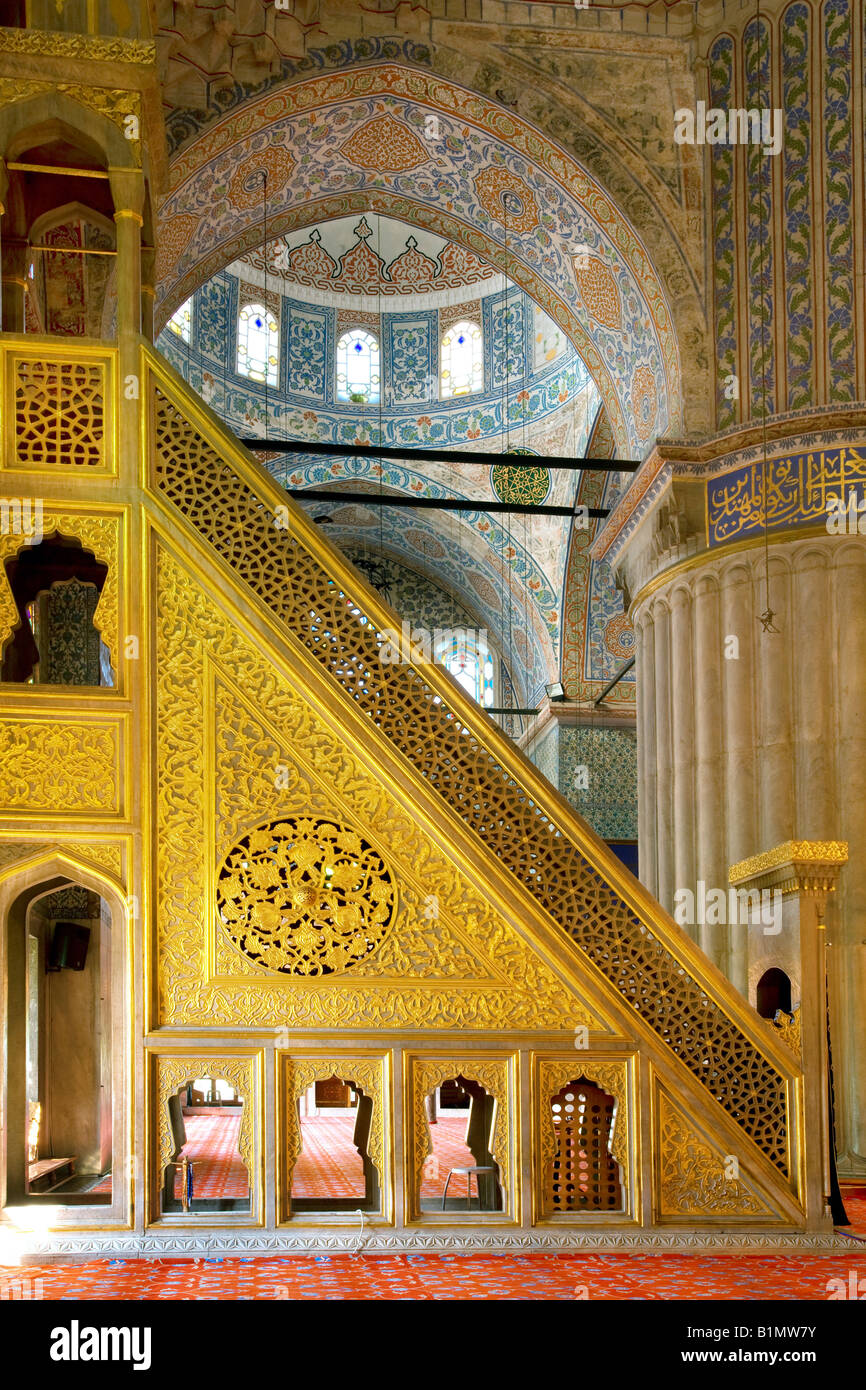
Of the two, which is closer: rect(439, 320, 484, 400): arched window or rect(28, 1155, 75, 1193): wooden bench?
rect(28, 1155, 75, 1193): wooden bench

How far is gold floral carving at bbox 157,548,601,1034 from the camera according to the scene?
5395 mm

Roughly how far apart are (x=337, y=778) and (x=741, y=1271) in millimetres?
2175

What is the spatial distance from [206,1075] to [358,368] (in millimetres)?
13347

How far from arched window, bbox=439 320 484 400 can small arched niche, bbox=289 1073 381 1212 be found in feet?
25.9

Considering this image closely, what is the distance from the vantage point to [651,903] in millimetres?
5551

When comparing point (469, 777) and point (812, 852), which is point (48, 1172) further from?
point (812, 852)

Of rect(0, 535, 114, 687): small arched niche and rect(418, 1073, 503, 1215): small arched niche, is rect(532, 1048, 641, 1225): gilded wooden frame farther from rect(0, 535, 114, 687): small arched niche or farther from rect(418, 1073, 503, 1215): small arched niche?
rect(0, 535, 114, 687): small arched niche

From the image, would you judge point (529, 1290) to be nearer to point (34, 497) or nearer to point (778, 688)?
point (34, 497)

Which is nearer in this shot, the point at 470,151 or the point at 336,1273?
the point at 336,1273

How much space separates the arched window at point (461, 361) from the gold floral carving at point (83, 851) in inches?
493

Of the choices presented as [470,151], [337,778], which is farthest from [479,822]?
[470,151]

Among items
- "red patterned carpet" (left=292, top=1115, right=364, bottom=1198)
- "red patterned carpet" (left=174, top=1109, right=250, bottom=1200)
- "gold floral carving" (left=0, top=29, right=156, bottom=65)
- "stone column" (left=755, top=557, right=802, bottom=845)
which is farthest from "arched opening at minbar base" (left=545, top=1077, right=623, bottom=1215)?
"gold floral carving" (left=0, top=29, right=156, bottom=65)

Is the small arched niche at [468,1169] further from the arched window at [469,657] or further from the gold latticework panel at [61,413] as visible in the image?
the arched window at [469,657]

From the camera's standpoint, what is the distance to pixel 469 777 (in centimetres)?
562
